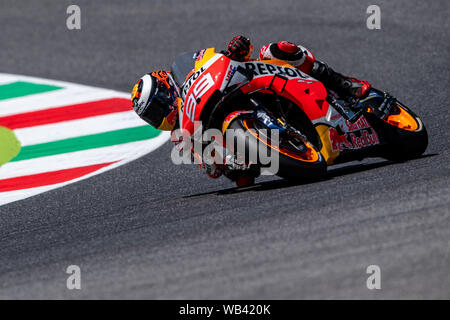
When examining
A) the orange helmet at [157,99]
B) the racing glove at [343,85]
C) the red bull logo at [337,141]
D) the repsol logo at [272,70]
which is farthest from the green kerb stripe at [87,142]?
the red bull logo at [337,141]

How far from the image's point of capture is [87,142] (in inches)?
390

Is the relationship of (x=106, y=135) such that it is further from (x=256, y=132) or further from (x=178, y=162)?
(x=256, y=132)

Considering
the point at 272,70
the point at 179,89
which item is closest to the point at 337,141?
the point at 272,70

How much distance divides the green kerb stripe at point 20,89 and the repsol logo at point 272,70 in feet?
19.4

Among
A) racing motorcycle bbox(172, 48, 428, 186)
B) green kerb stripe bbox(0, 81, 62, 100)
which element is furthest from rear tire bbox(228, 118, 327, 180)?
green kerb stripe bbox(0, 81, 62, 100)

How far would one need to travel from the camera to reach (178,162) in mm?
8648

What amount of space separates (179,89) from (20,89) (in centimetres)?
574

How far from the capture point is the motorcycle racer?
6.77 m

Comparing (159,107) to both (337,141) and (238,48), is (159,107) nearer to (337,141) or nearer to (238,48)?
(238,48)

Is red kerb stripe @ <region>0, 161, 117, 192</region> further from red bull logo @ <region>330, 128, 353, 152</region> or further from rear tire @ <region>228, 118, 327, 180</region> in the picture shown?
red bull logo @ <region>330, 128, 353, 152</region>

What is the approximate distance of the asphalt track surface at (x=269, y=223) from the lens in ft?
14.5

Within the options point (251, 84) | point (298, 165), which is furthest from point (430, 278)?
point (251, 84)
